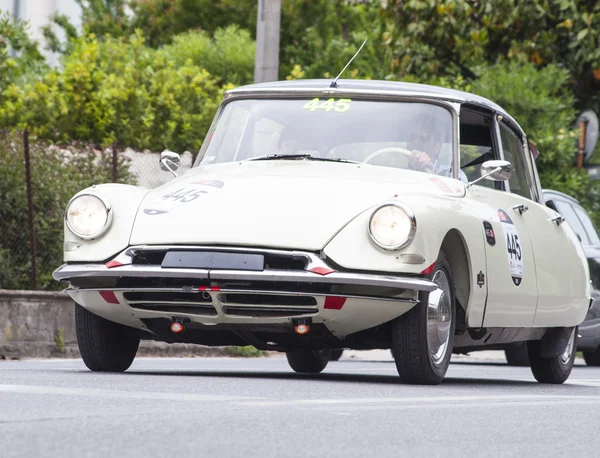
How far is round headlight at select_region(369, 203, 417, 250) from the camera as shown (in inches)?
305

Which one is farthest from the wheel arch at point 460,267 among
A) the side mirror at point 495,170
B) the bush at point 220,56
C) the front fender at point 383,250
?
the bush at point 220,56

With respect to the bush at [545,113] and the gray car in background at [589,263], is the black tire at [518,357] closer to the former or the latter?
the gray car in background at [589,263]

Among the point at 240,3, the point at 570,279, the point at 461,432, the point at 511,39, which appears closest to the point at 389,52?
the point at 511,39

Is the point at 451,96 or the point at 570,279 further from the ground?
the point at 451,96

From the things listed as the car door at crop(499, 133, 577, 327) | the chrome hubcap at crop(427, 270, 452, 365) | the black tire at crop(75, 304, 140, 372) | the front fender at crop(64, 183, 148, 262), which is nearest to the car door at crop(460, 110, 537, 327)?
the car door at crop(499, 133, 577, 327)

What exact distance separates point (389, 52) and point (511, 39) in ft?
6.62

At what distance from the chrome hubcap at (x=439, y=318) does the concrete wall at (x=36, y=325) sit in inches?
238

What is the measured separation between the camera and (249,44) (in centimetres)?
4431

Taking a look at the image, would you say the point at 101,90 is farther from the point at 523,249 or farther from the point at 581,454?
the point at 581,454

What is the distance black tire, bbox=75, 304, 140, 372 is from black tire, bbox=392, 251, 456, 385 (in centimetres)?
158

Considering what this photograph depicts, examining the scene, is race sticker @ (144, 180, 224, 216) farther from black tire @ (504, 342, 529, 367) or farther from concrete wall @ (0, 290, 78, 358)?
black tire @ (504, 342, 529, 367)

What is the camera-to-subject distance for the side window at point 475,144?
367 inches

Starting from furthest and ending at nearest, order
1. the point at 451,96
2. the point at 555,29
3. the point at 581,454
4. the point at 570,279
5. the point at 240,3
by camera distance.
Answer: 1. the point at 240,3
2. the point at 555,29
3. the point at 570,279
4. the point at 451,96
5. the point at 581,454

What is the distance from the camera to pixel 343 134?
355 inches
